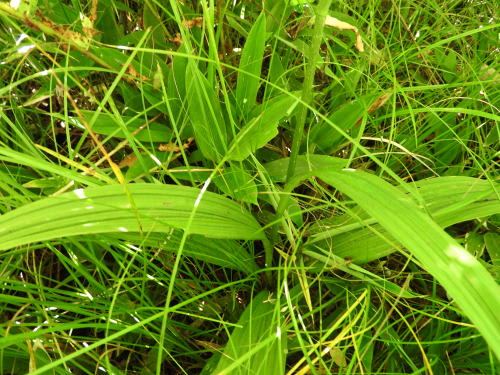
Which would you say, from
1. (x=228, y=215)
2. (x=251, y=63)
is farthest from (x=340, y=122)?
(x=228, y=215)

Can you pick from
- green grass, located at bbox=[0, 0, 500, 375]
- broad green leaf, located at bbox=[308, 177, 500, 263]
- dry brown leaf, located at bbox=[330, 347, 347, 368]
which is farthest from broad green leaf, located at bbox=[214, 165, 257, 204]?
dry brown leaf, located at bbox=[330, 347, 347, 368]

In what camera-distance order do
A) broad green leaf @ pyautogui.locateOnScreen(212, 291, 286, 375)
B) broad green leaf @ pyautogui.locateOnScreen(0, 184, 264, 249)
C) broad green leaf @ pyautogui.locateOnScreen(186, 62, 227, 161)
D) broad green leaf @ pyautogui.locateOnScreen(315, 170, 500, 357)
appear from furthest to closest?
broad green leaf @ pyautogui.locateOnScreen(186, 62, 227, 161)
broad green leaf @ pyautogui.locateOnScreen(212, 291, 286, 375)
broad green leaf @ pyautogui.locateOnScreen(0, 184, 264, 249)
broad green leaf @ pyautogui.locateOnScreen(315, 170, 500, 357)

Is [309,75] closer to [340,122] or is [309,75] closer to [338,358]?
[340,122]

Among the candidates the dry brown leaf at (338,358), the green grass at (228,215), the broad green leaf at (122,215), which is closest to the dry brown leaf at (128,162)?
the green grass at (228,215)

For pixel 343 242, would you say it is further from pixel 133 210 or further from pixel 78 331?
pixel 78 331

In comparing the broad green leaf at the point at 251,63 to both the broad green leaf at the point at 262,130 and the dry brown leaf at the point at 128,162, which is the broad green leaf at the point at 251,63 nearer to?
the broad green leaf at the point at 262,130

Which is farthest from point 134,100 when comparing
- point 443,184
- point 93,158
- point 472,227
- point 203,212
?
point 472,227

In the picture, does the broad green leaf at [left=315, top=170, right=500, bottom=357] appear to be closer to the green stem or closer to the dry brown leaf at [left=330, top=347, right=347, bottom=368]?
the green stem
